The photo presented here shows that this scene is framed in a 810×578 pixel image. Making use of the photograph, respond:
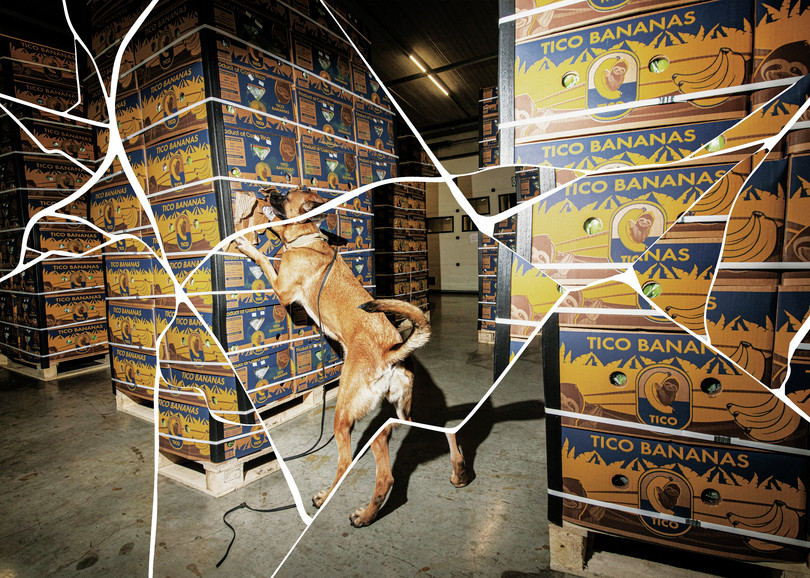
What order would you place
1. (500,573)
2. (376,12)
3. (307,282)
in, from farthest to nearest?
(376,12), (307,282), (500,573)

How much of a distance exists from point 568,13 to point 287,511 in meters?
2.68

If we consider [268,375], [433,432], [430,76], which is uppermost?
[430,76]

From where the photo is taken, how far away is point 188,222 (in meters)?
1.94

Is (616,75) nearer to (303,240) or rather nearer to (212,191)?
(303,240)

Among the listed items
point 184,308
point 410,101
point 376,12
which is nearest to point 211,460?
point 184,308

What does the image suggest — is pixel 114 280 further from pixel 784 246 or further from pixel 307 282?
pixel 784 246

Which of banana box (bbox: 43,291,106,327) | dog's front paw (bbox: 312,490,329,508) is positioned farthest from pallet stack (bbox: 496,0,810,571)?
banana box (bbox: 43,291,106,327)

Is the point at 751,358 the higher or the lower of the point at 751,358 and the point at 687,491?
the higher

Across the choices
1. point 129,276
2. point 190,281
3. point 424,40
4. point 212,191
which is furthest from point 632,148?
point 424,40

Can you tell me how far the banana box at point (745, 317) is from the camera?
3.53 feet

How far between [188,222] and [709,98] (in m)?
2.55

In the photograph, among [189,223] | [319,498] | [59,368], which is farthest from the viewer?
[59,368]

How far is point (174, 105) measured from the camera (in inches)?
76.5

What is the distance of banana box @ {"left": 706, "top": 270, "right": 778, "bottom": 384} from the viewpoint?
Result: 108cm
